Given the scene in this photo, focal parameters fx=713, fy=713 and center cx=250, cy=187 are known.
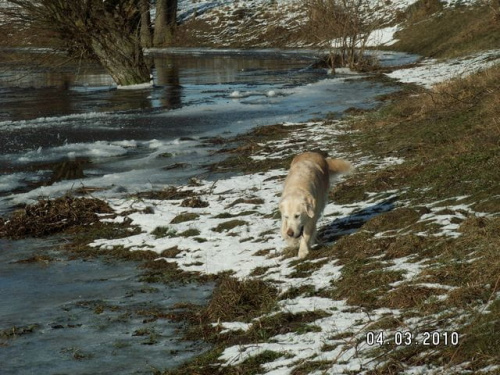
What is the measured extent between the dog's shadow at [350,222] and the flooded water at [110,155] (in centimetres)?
166

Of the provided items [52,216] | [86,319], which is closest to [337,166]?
[86,319]

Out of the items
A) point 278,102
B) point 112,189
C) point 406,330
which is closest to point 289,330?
point 406,330

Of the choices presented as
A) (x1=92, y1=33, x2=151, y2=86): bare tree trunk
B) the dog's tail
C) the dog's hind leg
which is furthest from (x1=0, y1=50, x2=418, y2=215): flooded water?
the dog's hind leg

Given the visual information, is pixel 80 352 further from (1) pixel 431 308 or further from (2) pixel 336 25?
(2) pixel 336 25

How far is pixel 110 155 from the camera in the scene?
1457 cm

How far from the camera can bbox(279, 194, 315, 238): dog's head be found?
6867 millimetres

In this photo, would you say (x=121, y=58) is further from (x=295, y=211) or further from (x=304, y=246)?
(x=295, y=211)

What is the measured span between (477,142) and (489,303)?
521cm

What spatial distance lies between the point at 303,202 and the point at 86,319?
2282mm

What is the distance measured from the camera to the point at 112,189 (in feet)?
37.3

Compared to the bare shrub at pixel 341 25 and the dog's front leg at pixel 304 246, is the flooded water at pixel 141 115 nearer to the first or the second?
the bare shrub at pixel 341 25

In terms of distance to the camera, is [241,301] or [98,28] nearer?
[241,301]

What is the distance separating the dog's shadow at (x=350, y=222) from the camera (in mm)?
7836

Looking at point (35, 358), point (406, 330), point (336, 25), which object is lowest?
point (35, 358)
